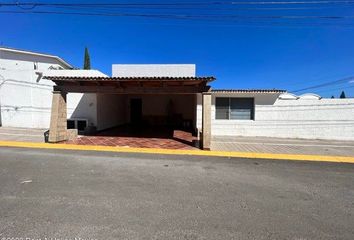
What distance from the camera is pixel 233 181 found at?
175 inches

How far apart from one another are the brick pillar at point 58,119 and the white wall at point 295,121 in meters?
7.76

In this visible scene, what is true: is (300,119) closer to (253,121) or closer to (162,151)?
(253,121)

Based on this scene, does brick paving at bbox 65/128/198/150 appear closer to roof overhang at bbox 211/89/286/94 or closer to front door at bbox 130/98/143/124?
roof overhang at bbox 211/89/286/94

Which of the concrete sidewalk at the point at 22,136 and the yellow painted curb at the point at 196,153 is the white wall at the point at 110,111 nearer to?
the concrete sidewalk at the point at 22,136

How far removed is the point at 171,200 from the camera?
3.43m

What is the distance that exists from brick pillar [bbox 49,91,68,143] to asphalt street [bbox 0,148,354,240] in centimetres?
243

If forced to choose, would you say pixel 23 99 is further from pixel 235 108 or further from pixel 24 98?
pixel 235 108

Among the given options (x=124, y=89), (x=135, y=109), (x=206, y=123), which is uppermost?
(x=124, y=89)

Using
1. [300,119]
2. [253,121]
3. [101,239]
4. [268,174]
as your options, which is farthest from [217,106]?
[101,239]

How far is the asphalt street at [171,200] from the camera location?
2.55 meters

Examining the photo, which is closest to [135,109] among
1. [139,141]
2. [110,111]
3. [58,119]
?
[110,111]

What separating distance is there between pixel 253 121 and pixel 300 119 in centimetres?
260

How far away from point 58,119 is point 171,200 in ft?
23.9

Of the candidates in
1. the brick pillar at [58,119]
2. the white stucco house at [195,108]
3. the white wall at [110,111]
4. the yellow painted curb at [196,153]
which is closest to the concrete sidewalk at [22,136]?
the yellow painted curb at [196,153]
